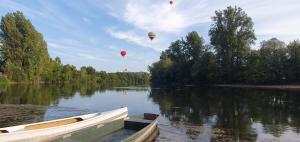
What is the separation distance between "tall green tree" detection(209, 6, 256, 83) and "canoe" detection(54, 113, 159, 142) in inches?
2488

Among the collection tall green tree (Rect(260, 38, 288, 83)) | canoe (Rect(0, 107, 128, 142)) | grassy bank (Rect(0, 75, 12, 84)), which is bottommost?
canoe (Rect(0, 107, 128, 142))

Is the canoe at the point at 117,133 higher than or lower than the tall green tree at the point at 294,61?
lower

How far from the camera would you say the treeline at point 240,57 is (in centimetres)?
6900

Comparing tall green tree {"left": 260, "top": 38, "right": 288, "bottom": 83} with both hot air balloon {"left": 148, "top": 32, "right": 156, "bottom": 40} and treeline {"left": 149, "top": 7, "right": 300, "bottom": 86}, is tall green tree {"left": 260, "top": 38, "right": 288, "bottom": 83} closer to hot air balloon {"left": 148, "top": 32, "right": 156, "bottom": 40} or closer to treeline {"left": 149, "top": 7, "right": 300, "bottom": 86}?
treeline {"left": 149, "top": 7, "right": 300, "bottom": 86}

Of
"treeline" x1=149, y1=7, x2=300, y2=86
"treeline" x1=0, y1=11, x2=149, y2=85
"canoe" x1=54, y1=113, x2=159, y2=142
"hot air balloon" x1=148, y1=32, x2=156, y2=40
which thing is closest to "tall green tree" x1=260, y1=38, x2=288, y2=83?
"treeline" x1=149, y1=7, x2=300, y2=86

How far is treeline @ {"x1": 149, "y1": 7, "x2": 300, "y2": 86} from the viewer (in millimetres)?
69000

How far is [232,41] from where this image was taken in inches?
3078

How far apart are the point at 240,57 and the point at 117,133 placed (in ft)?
223

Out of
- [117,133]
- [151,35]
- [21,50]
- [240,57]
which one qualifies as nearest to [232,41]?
[240,57]

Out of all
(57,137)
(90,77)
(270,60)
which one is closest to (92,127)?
(57,137)

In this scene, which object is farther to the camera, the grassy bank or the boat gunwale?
the grassy bank

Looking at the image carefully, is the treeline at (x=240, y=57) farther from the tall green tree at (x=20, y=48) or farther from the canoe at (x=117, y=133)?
the canoe at (x=117, y=133)

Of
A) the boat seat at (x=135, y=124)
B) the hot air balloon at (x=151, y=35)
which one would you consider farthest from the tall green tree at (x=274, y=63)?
the boat seat at (x=135, y=124)

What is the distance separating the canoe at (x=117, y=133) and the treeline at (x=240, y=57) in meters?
→ 59.1
